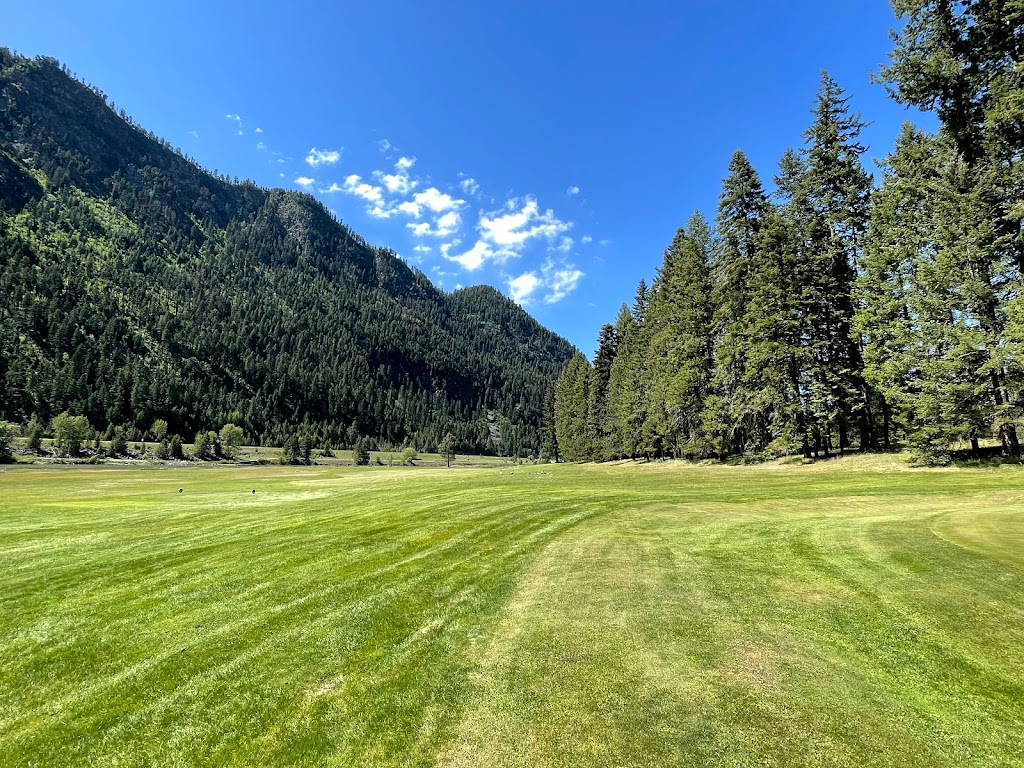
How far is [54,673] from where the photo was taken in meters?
6.46

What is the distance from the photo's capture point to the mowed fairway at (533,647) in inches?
184

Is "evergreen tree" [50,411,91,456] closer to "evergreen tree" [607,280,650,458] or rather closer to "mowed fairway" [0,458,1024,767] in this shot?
"evergreen tree" [607,280,650,458]

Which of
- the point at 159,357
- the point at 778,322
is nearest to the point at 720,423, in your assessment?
the point at 778,322

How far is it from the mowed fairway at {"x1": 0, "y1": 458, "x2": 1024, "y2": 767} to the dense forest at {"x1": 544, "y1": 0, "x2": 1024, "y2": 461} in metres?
15.0

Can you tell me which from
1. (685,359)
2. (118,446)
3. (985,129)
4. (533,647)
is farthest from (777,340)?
(118,446)

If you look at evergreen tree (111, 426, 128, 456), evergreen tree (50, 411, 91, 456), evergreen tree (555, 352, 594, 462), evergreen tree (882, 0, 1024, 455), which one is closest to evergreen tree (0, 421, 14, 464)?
evergreen tree (50, 411, 91, 456)

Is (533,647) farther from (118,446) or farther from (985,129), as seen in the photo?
(118,446)

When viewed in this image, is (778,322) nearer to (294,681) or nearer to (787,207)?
(787,207)

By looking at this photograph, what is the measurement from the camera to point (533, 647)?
670 centimetres

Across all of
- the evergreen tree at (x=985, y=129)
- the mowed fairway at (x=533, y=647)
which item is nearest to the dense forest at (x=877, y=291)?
the evergreen tree at (x=985, y=129)

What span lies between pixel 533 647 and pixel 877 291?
107ft

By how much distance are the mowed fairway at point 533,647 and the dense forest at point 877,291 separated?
589 inches

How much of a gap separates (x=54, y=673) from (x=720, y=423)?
38452 mm

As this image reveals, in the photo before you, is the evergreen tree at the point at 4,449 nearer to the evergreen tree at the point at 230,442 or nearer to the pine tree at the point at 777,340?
the evergreen tree at the point at 230,442
